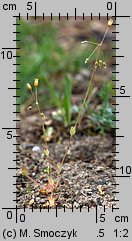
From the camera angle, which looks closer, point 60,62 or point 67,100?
point 67,100

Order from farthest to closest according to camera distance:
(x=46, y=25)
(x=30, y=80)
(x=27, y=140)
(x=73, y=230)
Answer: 1. (x=46, y=25)
2. (x=30, y=80)
3. (x=27, y=140)
4. (x=73, y=230)

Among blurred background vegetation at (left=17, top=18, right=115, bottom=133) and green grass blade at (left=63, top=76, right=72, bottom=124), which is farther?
blurred background vegetation at (left=17, top=18, right=115, bottom=133)

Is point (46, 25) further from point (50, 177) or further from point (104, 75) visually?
point (50, 177)

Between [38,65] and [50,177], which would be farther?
[38,65]

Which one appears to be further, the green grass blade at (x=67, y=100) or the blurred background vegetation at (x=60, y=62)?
the blurred background vegetation at (x=60, y=62)

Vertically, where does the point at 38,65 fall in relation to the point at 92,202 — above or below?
above

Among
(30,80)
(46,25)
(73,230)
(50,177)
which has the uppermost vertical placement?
(46,25)

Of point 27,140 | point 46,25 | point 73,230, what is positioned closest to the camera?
point 73,230

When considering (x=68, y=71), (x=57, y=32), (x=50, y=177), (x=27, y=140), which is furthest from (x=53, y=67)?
(x=50, y=177)
